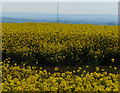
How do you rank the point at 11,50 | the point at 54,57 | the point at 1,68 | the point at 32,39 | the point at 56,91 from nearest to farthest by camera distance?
the point at 56,91 < the point at 1,68 < the point at 54,57 < the point at 11,50 < the point at 32,39

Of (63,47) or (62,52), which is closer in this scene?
(62,52)

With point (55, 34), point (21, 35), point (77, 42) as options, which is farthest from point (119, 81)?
point (21, 35)

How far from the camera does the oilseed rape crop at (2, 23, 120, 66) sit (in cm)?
573

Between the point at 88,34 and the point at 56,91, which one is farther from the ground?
the point at 88,34

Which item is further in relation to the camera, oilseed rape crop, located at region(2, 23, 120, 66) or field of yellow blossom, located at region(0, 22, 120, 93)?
oilseed rape crop, located at region(2, 23, 120, 66)

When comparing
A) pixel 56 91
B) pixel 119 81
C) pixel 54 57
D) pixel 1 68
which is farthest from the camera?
pixel 54 57

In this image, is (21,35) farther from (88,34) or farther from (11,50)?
(88,34)

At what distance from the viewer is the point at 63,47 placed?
19.2 feet

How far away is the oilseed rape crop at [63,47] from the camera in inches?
226

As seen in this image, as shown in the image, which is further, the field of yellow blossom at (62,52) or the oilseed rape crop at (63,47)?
the oilseed rape crop at (63,47)

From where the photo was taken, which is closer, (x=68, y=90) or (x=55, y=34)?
(x=68, y=90)

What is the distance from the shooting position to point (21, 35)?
22.4 ft

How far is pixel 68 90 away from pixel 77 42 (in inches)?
109

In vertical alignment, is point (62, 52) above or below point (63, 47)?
below
